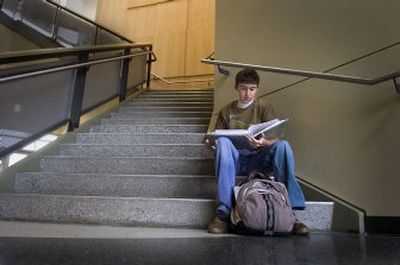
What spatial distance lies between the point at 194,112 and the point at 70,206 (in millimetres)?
1953

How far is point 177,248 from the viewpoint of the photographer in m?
1.34

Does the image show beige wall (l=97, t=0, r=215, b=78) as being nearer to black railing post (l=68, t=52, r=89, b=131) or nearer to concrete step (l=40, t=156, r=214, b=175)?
black railing post (l=68, t=52, r=89, b=131)

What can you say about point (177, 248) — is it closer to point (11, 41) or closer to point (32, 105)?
point (32, 105)

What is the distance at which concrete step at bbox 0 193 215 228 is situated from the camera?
6.40ft

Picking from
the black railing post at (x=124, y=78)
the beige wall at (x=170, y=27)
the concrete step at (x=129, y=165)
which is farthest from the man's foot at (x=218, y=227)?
the beige wall at (x=170, y=27)

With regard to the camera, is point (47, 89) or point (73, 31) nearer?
point (47, 89)

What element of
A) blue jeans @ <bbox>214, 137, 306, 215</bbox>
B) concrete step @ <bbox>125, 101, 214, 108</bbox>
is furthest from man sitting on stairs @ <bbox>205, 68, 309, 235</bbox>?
concrete step @ <bbox>125, 101, 214, 108</bbox>

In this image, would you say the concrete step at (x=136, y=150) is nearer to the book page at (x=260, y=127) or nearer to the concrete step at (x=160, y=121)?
the concrete step at (x=160, y=121)

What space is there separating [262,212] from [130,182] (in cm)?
95

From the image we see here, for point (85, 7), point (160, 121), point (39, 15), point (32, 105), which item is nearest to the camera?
point (32, 105)

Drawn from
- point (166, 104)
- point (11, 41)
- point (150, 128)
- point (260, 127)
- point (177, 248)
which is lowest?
point (177, 248)

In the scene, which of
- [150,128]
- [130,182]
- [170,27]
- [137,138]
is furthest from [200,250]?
[170,27]

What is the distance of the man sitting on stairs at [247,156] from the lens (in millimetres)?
1800

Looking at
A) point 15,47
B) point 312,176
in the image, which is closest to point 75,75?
point 15,47
